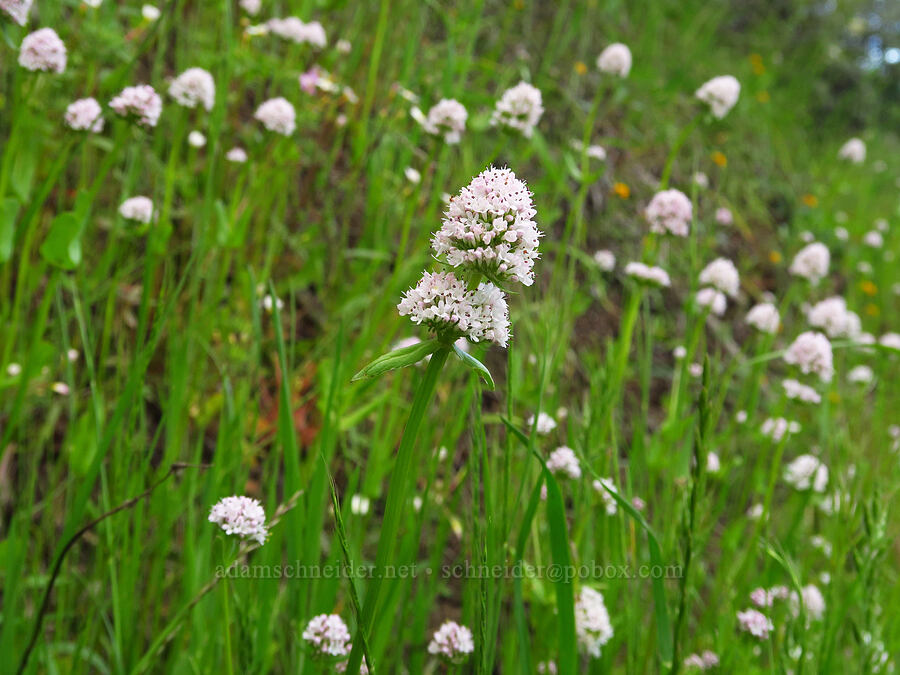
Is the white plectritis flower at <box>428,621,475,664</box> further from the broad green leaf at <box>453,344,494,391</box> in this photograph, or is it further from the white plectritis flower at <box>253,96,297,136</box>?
the white plectritis flower at <box>253,96,297,136</box>

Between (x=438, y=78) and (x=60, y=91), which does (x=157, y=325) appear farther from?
(x=438, y=78)

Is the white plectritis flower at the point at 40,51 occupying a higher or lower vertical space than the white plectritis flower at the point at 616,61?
lower

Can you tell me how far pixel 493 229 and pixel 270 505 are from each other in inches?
27.7

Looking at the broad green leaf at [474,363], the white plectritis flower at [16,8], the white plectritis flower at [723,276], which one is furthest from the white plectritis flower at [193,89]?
the white plectritis flower at [723,276]

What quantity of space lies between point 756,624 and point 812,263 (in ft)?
5.12

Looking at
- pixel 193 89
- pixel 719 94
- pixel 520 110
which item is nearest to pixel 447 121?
pixel 520 110

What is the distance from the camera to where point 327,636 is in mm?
1028

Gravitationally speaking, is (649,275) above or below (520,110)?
below

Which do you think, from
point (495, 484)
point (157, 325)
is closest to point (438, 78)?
point (495, 484)

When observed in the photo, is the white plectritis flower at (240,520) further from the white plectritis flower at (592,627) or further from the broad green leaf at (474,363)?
the white plectritis flower at (592,627)

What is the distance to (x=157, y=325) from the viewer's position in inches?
40.8

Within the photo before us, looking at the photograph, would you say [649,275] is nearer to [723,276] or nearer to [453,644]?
[723,276]

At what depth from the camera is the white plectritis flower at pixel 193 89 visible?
6.08 feet

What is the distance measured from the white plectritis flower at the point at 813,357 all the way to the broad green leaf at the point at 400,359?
1496 millimetres
